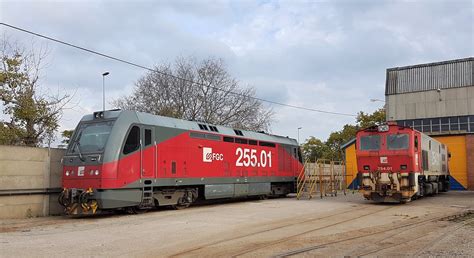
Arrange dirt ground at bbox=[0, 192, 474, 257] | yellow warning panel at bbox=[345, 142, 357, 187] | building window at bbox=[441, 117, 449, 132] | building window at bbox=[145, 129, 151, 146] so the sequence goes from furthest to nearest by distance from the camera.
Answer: building window at bbox=[441, 117, 449, 132]
yellow warning panel at bbox=[345, 142, 357, 187]
building window at bbox=[145, 129, 151, 146]
dirt ground at bbox=[0, 192, 474, 257]

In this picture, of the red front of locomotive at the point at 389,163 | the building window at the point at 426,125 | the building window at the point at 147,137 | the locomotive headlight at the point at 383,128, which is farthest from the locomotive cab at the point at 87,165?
the building window at the point at 426,125

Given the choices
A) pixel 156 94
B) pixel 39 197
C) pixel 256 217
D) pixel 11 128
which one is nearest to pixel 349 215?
pixel 256 217

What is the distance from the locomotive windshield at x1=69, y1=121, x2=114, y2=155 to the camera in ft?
47.4

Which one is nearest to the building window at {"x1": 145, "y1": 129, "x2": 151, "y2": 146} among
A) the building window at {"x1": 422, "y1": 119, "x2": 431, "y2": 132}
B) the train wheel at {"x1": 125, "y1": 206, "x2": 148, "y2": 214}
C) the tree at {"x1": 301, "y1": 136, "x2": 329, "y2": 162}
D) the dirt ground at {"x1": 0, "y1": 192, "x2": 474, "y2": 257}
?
the train wheel at {"x1": 125, "y1": 206, "x2": 148, "y2": 214}

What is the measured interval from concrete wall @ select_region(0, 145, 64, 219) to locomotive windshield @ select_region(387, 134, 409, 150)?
1375cm

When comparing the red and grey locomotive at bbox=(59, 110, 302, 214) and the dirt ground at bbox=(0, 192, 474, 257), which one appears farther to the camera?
the red and grey locomotive at bbox=(59, 110, 302, 214)

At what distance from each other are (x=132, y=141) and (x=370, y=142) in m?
11.0

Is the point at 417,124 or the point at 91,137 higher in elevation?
the point at 417,124

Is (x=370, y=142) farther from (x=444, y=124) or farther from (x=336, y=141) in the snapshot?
(x=336, y=141)

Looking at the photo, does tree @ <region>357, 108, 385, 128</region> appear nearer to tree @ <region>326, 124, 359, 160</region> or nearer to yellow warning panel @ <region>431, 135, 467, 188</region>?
tree @ <region>326, 124, 359, 160</region>

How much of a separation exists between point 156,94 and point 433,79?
1021 inches

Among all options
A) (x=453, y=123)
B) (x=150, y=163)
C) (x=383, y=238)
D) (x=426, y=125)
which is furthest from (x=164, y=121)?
(x=453, y=123)

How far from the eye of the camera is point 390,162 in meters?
19.1

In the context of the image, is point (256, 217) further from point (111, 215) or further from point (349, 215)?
point (111, 215)
